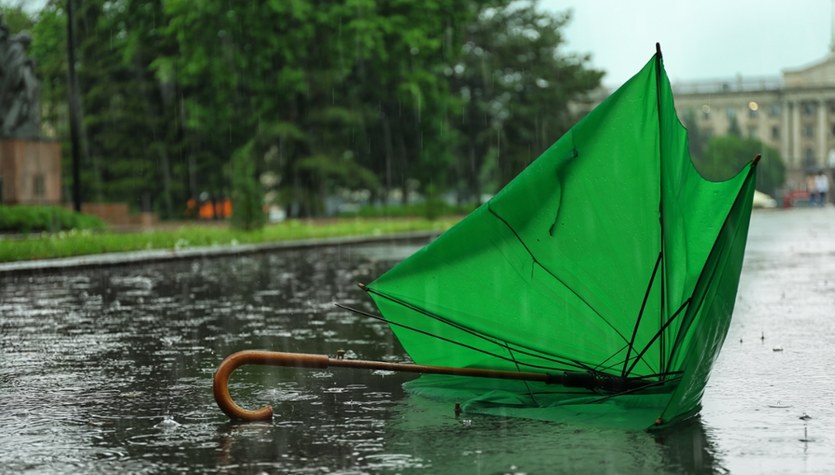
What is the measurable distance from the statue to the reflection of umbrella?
29.7m

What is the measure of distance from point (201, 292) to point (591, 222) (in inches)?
436

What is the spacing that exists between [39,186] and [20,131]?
1925mm

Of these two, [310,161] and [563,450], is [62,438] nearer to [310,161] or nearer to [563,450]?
[563,450]

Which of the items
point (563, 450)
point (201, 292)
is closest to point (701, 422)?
point (563, 450)

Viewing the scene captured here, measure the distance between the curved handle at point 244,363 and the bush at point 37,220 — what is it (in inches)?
1036

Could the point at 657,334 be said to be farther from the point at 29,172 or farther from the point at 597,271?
the point at 29,172

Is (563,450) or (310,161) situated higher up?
(310,161)

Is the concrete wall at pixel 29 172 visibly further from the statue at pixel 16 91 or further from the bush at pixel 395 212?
the bush at pixel 395 212

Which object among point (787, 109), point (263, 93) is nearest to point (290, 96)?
point (263, 93)

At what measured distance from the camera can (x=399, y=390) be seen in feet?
26.3

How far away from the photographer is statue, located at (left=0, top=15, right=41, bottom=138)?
3472cm

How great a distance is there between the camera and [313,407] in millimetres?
7406

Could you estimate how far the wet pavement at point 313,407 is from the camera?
5.77m

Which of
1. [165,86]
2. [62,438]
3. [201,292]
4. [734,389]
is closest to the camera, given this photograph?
[62,438]
